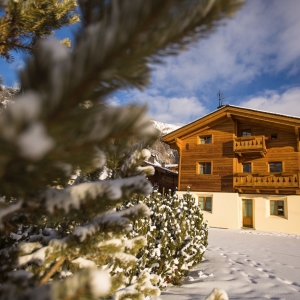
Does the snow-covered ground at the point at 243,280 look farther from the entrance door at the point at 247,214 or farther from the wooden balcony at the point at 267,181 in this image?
the entrance door at the point at 247,214

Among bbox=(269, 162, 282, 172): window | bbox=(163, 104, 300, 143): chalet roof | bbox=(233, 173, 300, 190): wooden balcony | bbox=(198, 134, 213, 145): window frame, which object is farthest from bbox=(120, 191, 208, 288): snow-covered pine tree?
bbox=(198, 134, 213, 145): window frame

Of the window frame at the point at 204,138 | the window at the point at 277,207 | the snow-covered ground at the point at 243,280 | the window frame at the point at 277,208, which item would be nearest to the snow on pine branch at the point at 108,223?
the snow-covered ground at the point at 243,280

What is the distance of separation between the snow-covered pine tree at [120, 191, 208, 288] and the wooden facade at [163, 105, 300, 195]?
1436 centimetres

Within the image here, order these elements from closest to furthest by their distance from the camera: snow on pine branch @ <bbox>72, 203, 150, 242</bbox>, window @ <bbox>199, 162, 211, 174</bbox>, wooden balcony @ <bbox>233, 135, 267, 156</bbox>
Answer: snow on pine branch @ <bbox>72, 203, 150, 242</bbox>, wooden balcony @ <bbox>233, 135, 267, 156</bbox>, window @ <bbox>199, 162, 211, 174</bbox>

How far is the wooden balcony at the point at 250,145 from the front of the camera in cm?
1814

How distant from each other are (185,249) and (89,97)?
15.4ft

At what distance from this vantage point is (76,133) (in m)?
0.53

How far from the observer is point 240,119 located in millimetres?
19734

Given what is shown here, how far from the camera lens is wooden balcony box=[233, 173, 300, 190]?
56.6 ft

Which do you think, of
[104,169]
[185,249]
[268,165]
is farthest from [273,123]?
[104,169]

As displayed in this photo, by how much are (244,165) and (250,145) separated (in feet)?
6.87

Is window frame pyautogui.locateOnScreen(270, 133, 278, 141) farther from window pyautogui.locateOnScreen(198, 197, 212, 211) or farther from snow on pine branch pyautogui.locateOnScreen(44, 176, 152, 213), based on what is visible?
snow on pine branch pyautogui.locateOnScreen(44, 176, 152, 213)

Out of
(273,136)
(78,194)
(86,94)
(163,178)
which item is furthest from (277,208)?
(86,94)

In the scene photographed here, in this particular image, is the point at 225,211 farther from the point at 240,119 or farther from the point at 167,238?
the point at 167,238
